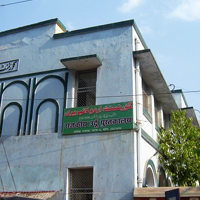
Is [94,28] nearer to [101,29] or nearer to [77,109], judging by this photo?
[101,29]

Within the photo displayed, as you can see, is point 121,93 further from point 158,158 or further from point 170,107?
point 170,107

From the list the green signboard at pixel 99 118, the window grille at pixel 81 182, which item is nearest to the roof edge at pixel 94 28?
the green signboard at pixel 99 118

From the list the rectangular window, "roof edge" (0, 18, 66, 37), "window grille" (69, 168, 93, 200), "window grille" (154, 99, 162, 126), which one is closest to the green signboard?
"window grille" (69, 168, 93, 200)

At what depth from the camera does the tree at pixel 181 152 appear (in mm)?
12336

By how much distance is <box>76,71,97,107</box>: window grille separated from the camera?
1195 cm

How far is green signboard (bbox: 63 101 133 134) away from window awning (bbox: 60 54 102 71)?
167 centimetres

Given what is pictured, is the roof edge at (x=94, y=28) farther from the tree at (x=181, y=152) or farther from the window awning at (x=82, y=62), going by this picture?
the tree at (x=181, y=152)

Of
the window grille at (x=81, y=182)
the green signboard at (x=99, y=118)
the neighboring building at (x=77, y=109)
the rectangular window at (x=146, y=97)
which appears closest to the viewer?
the neighboring building at (x=77, y=109)

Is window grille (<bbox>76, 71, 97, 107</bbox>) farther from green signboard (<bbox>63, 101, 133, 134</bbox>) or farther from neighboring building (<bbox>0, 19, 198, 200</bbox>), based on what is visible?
green signboard (<bbox>63, 101, 133, 134</bbox>)

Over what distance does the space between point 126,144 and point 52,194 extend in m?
2.94

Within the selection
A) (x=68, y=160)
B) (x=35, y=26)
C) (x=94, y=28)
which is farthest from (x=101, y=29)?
(x=68, y=160)

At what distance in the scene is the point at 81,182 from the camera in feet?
35.5

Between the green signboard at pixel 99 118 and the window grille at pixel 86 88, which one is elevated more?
the window grille at pixel 86 88

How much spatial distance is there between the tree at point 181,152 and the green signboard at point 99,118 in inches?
134
